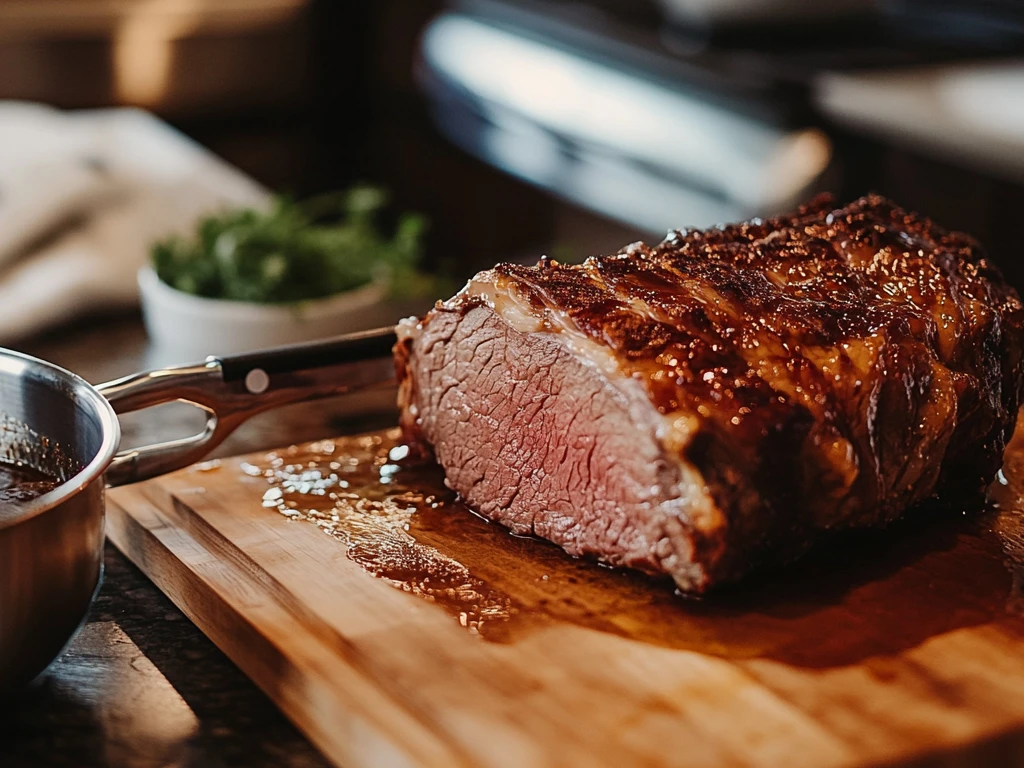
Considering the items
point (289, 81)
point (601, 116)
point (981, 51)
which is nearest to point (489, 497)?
point (601, 116)

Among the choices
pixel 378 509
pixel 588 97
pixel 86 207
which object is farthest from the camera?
pixel 588 97

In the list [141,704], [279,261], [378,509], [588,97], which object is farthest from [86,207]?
[141,704]

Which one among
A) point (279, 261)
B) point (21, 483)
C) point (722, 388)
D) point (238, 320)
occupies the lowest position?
point (238, 320)

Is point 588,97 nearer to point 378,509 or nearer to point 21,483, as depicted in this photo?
point 378,509

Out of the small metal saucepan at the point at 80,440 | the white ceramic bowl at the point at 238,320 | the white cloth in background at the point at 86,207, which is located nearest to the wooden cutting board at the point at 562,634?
the small metal saucepan at the point at 80,440

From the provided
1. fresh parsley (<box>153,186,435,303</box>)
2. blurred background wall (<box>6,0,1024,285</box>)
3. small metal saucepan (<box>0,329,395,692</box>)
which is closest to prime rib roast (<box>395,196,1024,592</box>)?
small metal saucepan (<box>0,329,395,692</box>)

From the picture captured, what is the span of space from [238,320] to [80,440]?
1.17 metres

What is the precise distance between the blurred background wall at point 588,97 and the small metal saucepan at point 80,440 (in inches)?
28.6

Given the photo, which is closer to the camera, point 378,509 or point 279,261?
point 378,509

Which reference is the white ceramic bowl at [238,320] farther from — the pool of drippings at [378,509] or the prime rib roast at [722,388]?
the prime rib roast at [722,388]

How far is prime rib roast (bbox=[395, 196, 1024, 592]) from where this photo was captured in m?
1.55

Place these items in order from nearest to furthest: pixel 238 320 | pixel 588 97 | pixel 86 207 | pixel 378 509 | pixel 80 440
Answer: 1. pixel 80 440
2. pixel 378 509
3. pixel 238 320
4. pixel 86 207
5. pixel 588 97

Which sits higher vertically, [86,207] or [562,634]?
[562,634]

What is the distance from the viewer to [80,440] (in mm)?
1541
